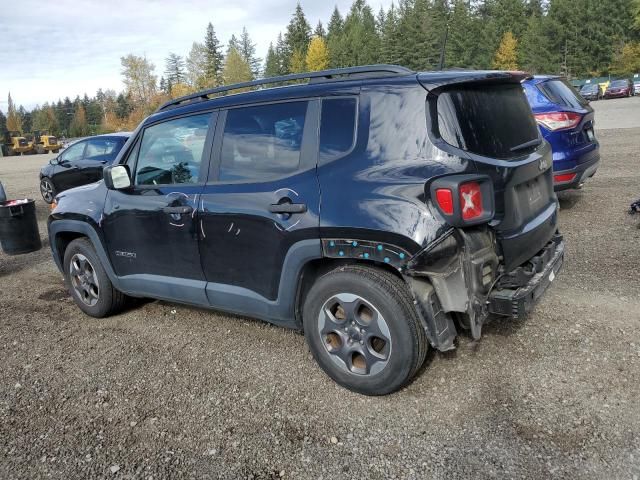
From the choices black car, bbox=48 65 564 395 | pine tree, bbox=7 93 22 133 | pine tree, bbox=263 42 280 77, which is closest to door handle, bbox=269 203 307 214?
black car, bbox=48 65 564 395

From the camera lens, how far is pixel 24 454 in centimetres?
291

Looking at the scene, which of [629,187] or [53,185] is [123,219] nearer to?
[629,187]

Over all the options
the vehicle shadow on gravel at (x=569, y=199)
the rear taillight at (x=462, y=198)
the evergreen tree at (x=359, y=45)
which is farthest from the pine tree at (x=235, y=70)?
the rear taillight at (x=462, y=198)

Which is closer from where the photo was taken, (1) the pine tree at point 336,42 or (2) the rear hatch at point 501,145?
(2) the rear hatch at point 501,145

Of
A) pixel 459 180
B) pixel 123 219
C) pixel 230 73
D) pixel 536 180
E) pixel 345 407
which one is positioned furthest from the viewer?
pixel 230 73

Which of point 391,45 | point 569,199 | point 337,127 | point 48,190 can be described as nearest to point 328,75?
point 337,127

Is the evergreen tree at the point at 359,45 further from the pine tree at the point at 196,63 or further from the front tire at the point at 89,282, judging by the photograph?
the front tire at the point at 89,282

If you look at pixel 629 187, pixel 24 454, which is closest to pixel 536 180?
pixel 24 454

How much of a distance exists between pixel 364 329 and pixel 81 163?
11452 millimetres

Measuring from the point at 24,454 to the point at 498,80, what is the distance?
3550mm

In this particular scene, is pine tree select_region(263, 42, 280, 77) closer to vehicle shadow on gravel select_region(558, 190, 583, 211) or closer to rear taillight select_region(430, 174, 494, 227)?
vehicle shadow on gravel select_region(558, 190, 583, 211)

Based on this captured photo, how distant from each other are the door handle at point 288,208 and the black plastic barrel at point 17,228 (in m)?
5.74

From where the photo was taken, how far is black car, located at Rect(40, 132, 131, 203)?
472 inches

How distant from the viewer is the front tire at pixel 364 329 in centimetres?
296
